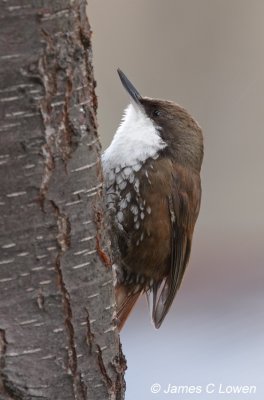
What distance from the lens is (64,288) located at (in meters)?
2.87

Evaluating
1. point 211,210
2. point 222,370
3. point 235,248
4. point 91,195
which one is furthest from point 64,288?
point 211,210

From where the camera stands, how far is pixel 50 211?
2.79 metres

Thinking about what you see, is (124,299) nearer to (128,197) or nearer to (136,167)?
(128,197)

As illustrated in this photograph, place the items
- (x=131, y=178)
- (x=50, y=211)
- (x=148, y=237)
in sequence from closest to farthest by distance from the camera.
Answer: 1. (x=50, y=211)
2. (x=131, y=178)
3. (x=148, y=237)

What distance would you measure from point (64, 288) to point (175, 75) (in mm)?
5139

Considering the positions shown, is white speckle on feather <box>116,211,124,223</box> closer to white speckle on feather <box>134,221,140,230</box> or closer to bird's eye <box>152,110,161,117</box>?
white speckle on feather <box>134,221,140,230</box>

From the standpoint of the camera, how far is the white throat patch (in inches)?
170

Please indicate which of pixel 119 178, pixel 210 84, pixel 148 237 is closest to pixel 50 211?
pixel 119 178

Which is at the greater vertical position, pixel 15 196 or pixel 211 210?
pixel 15 196

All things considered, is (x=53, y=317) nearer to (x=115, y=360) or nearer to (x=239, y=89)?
(x=115, y=360)

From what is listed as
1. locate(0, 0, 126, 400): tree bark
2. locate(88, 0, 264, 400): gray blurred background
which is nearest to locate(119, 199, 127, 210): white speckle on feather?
locate(0, 0, 126, 400): tree bark

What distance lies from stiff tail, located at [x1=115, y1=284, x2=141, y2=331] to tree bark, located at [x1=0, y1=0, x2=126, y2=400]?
4.72ft

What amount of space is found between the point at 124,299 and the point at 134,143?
0.68m

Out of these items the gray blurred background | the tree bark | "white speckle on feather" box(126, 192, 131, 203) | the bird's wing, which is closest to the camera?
the tree bark
